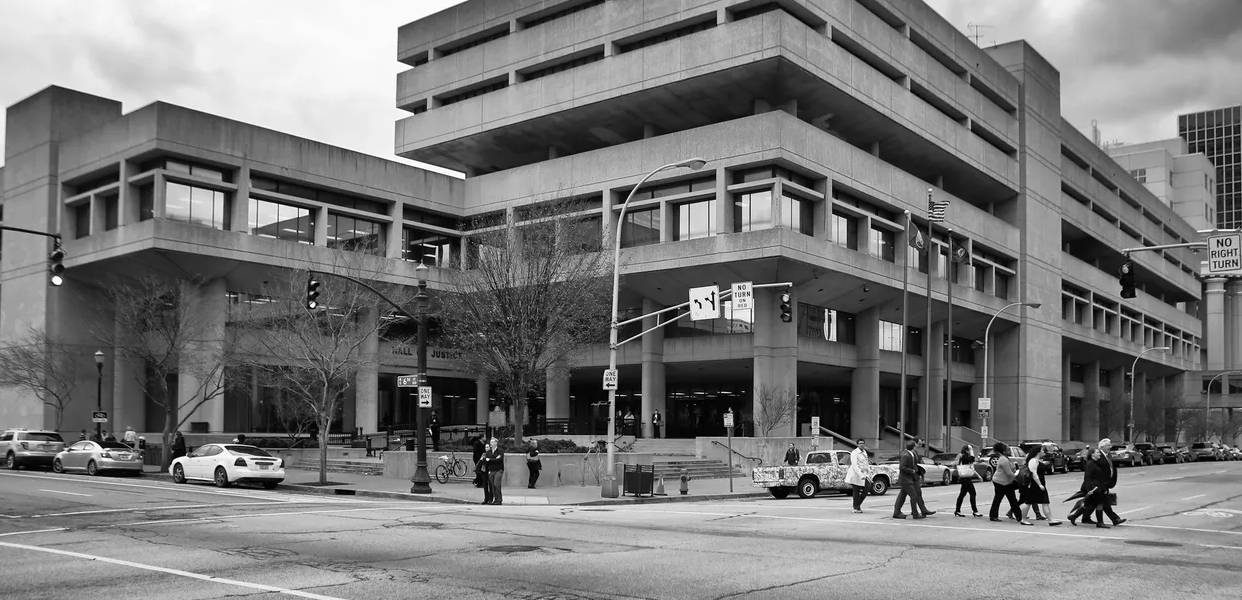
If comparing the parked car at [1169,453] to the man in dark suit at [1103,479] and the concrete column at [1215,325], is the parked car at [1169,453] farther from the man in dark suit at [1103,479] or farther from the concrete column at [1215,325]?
the concrete column at [1215,325]

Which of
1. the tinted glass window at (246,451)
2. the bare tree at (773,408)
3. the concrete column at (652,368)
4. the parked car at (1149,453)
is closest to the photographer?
the tinted glass window at (246,451)

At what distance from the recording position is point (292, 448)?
157 feet

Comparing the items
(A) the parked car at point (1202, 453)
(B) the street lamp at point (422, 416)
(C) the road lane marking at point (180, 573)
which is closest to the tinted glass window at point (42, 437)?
(B) the street lamp at point (422, 416)

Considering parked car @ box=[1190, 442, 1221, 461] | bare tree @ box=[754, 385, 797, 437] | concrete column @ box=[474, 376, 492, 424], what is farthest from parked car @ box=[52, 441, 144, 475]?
parked car @ box=[1190, 442, 1221, 461]

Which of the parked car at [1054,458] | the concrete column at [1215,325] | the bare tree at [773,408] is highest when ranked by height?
the concrete column at [1215,325]

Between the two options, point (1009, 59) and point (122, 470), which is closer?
point (122, 470)

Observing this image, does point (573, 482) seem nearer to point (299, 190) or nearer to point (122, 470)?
point (122, 470)

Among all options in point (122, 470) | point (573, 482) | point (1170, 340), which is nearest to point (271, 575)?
point (573, 482)

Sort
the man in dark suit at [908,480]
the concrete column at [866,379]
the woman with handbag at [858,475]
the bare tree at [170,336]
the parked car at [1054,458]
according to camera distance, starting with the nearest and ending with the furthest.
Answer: the man in dark suit at [908,480]
the woman with handbag at [858,475]
the bare tree at [170,336]
the parked car at [1054,458]
the concrete column at [866,379]

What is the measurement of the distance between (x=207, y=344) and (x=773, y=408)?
27.4 metres

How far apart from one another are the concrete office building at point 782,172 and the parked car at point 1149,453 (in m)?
7.46

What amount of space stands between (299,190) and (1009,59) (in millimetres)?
52953

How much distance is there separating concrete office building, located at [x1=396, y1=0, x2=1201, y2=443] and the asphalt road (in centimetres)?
2809

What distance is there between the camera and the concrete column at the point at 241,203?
52031mm
